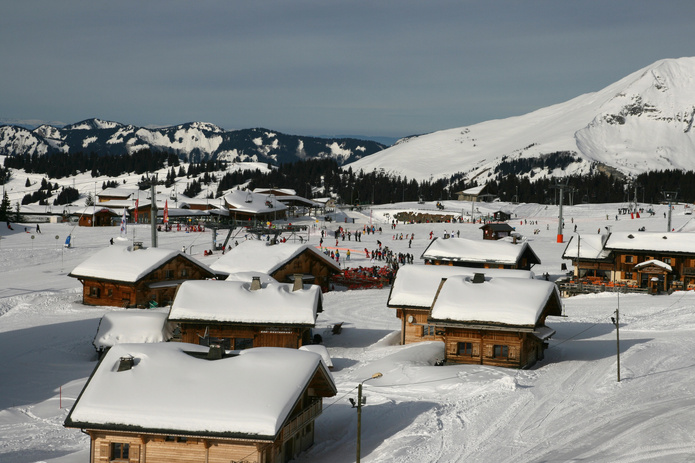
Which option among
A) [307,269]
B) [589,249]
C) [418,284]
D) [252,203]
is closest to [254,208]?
[252,203]

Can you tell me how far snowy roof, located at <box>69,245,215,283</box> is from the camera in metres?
48.4

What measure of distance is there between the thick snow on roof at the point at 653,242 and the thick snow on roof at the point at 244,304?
31.9 m

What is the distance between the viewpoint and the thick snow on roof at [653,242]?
5616 cm

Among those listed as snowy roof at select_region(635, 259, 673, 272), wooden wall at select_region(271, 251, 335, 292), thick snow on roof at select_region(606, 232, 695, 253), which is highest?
thick snow on roof at select_region(606, 232, 695, 253)

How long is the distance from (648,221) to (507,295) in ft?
256

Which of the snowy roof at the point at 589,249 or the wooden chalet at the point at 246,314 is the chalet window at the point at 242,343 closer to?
the wooden chalet at the point at 246,314

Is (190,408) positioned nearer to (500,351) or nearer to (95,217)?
(500,351)

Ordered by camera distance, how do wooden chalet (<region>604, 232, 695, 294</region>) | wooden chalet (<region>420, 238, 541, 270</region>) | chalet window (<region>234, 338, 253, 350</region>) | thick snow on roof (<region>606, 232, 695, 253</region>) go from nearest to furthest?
chalet window (<region>234, 338, 253, 350</region>) → wooden chalet (<region>604, 232, 695, 294</region>) → thick snow on roof (<region>606, 232, 695, 253</region>) → wooden chalet (<region>420, 238, 541, 270</region>)

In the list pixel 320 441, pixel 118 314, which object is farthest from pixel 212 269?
pixel 320 441

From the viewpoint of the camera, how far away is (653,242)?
57.6 m

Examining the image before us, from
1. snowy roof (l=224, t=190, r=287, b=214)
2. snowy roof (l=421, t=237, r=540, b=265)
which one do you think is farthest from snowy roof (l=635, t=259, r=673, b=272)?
snowy roof (l=224, t=190, r=287, b=214)

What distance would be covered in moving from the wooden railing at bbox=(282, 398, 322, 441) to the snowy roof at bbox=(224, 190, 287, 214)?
9424cm

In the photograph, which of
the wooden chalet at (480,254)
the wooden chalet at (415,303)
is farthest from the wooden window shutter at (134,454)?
the wooden chalet at (480,254)

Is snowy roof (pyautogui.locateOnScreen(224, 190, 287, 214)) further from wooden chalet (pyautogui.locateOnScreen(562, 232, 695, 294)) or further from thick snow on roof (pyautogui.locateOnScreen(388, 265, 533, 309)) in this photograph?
thick snow on roof (pyautogui.locateOnScreen(388, 265, 533, 309))
